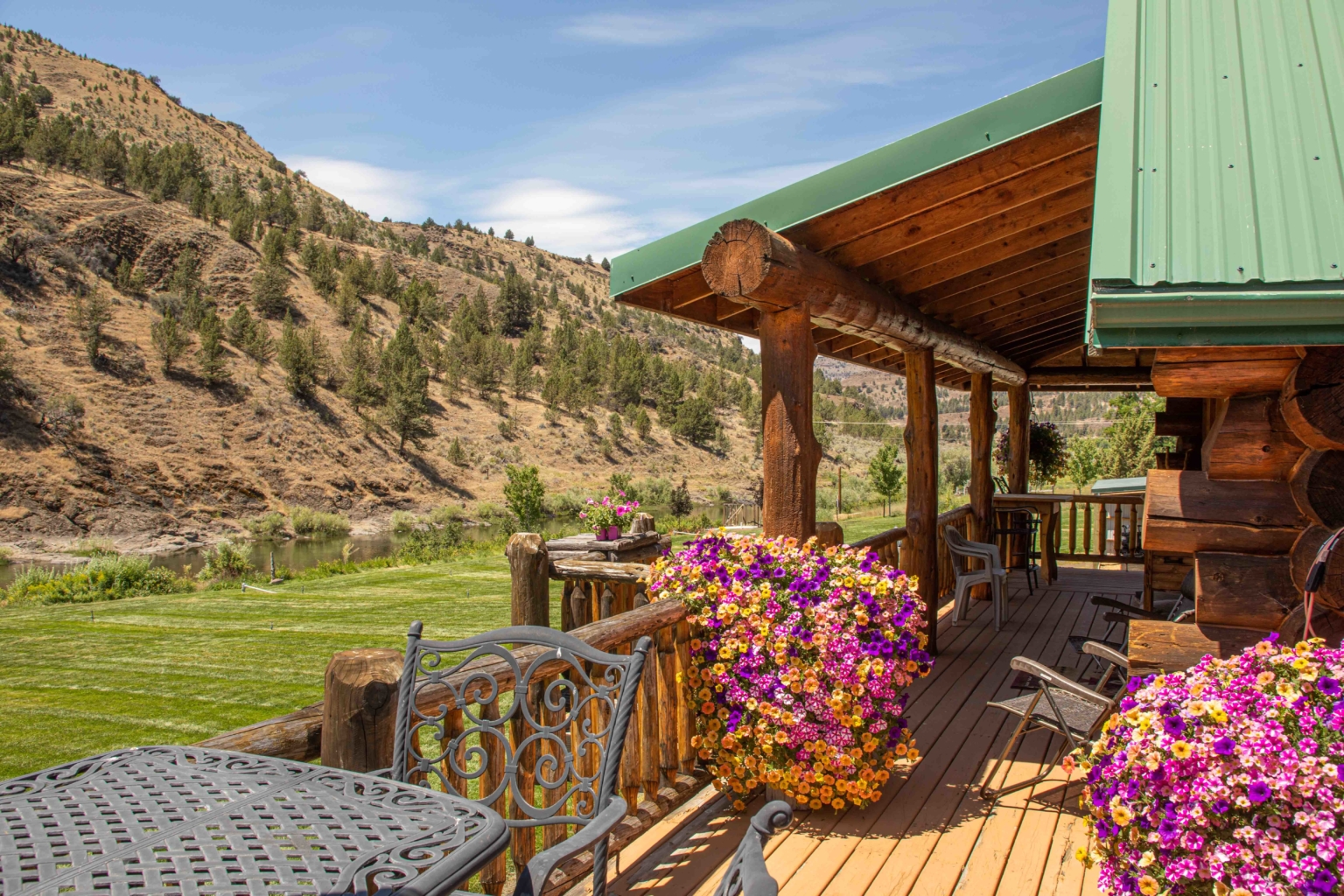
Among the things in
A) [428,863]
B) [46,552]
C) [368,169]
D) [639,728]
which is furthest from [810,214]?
[368,169]

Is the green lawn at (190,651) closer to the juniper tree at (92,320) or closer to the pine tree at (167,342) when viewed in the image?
the juniper tree at (92,320)

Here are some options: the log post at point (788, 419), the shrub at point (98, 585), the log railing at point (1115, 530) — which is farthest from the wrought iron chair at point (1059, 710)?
the shrub at point (98, 585)

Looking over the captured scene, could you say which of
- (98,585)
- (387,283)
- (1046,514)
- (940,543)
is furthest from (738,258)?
(387,283)

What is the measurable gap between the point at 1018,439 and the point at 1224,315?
837cm

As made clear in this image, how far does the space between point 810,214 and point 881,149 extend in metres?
0.36

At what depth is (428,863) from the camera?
4.05ft

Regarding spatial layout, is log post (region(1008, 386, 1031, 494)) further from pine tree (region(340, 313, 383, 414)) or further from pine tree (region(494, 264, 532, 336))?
pine tree (region(494, 264, 532, 336))

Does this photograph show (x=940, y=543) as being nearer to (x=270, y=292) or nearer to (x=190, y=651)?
(x=190, y=651)

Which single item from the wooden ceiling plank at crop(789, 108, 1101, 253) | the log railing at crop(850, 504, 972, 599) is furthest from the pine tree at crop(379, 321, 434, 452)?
the wooden ceiling plank at crop(789, 108, 1101, 253)

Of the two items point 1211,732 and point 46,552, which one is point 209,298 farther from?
point 1211,732

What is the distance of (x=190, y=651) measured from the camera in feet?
30.9

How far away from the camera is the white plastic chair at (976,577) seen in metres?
6.39

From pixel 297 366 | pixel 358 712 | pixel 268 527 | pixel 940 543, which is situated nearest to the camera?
pixel 358 712

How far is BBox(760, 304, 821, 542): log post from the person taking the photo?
3.70m
